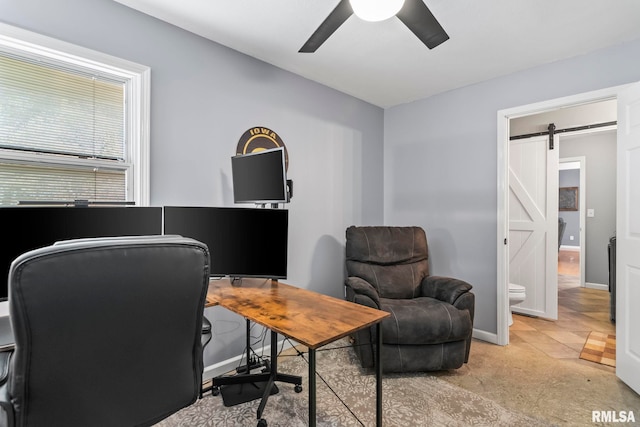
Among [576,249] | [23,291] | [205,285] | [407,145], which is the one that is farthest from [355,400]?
[576,249]

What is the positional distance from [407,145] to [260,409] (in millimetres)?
3039

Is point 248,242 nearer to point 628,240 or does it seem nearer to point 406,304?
point 406,304

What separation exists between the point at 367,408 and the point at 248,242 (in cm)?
128

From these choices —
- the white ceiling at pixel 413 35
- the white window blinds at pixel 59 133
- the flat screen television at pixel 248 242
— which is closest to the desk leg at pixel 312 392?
the flat screen television at pixel 248 242

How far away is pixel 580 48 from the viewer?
2477 millimetres

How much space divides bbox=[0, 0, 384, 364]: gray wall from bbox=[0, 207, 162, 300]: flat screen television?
0.37 meters

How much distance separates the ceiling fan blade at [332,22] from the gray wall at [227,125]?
90cm

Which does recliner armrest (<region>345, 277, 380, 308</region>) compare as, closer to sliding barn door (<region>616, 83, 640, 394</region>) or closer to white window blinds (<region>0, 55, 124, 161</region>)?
sliding barn door (<region>616, 83, 640, 394</region>)

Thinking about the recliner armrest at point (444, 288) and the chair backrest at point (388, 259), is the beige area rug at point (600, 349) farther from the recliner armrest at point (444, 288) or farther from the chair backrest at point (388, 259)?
the chair backrest at point (388, 259)

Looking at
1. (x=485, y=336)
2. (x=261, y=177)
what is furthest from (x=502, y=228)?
(x=261, y=177)

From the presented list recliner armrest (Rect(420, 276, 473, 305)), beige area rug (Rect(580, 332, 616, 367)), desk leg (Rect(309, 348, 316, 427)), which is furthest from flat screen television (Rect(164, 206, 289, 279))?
beige area rug (Rect(580, 332, 616, 367))

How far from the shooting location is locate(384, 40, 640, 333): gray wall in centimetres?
275

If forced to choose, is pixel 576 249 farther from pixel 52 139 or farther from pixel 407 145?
pixel 52 139

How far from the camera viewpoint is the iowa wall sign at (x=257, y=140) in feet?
8.37
